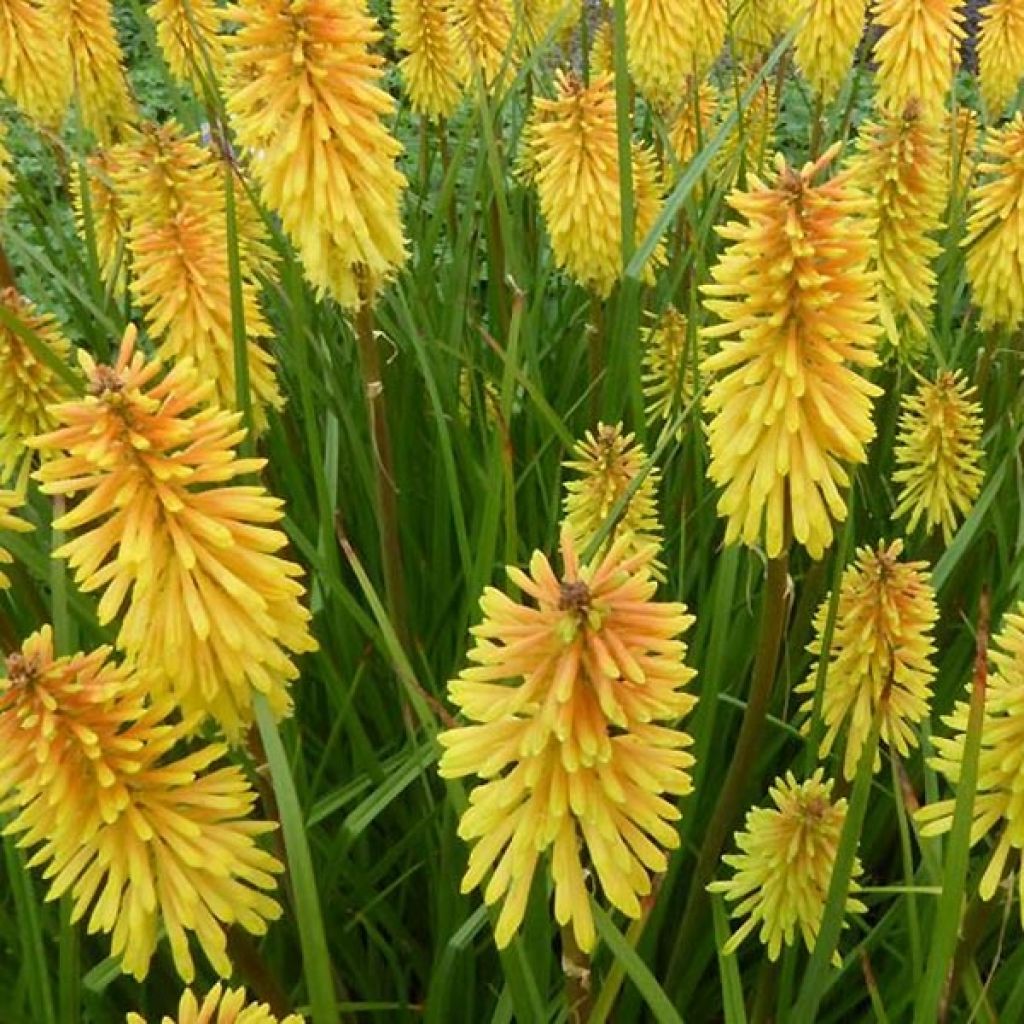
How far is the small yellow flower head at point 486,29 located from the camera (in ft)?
13.5

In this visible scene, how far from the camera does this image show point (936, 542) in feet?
11.3

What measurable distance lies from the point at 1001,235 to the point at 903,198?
0.26 metres

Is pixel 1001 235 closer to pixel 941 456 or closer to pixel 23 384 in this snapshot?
pixel 941 456

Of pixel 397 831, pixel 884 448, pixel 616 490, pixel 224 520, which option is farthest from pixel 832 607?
pixel 884 448

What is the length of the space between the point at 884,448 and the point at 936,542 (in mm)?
418

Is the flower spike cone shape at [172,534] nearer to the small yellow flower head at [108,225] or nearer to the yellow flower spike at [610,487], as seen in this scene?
the yellow flower spike at [610,487]

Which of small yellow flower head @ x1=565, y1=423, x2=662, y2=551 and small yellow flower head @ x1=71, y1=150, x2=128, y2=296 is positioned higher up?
small yellow flower head @ x1=71, y1=150, x2=128, y2=296

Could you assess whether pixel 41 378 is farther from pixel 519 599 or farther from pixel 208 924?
pixel 208 924

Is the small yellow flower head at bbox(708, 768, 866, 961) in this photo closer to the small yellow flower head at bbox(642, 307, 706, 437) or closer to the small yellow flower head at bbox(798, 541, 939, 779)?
the small yellow flower head at bbox(798, 541, 939, 779)

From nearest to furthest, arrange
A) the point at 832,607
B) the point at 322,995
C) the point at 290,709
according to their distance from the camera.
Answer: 1. the point at 322,995
2. the point at 290,709
3. the point at 832,607

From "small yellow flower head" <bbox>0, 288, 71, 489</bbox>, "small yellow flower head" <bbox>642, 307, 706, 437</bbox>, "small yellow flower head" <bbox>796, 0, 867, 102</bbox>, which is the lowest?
"small yellow flower head" <bbox>0, 288, 71, 489</bbox>

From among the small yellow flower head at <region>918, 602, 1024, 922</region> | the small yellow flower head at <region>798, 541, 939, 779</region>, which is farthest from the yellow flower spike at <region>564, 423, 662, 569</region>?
the small yellow flower head at <region>918, 602, 1024, 922</region>

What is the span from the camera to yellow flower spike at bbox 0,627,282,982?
153 centimetres

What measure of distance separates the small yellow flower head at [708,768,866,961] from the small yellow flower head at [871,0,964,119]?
2.05 metres
